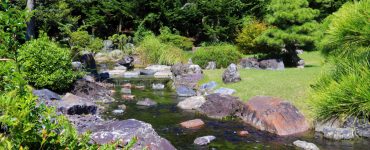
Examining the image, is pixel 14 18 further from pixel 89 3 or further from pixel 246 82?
pixel 89 3

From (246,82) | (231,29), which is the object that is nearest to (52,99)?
(246,82)

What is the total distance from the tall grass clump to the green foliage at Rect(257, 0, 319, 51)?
11.1 metres

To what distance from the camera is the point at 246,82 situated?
55.4 feet

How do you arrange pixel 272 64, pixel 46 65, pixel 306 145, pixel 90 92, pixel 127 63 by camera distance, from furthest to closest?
1. pixel 127 63
2. pixel 272 64
3. pixel 90 92
4. pixel 46 65
5. pixel 306 145

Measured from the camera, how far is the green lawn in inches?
548

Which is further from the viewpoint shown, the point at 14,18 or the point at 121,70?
the point at 121,70

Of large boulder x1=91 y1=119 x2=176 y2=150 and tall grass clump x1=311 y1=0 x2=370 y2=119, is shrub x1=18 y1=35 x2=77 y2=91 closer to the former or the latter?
large boulder x1=91 y1=119 x2=176 y2=150

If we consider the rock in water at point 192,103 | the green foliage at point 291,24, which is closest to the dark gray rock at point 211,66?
the green foliage at point 291,24

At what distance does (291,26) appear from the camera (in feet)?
71.9

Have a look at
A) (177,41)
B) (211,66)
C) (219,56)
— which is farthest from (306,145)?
(177,41)

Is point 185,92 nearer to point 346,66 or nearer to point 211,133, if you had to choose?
point 211,133

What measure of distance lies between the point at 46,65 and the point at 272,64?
37.7 feet

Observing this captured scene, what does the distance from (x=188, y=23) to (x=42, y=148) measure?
109 feet

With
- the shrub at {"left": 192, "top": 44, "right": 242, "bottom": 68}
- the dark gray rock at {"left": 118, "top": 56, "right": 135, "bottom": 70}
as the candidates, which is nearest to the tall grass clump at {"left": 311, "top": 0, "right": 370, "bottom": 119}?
the shrub at {"left": 192, "top": 44, "right": 242, "bottom": 68}
